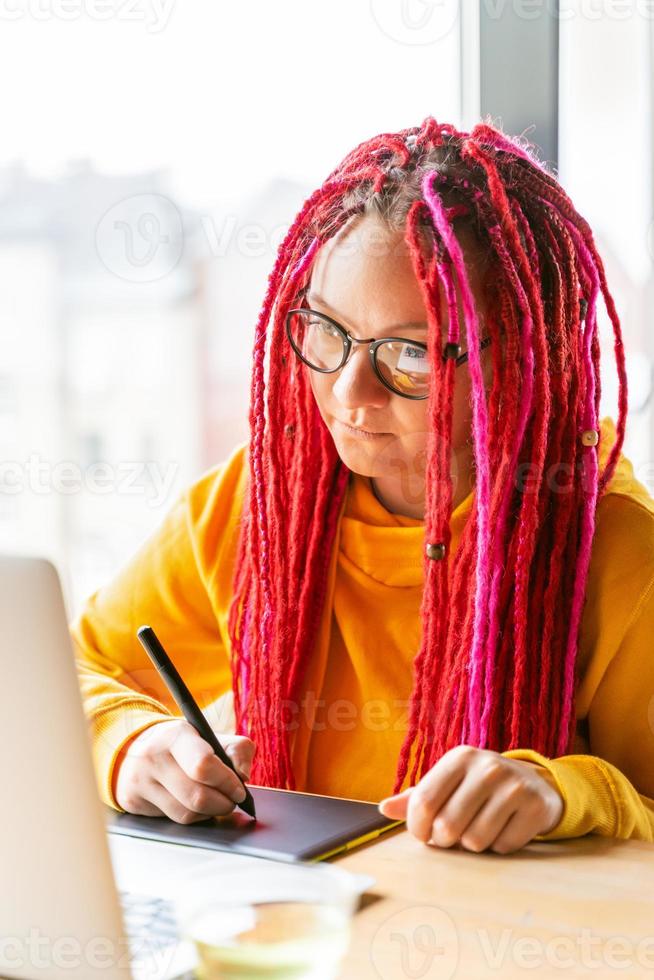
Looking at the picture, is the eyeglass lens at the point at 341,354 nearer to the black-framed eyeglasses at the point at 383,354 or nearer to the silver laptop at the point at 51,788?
the black-framed eyeglasses at the point at 383,354

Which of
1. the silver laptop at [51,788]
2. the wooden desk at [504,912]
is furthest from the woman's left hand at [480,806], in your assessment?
the silver laptop at [51,788]

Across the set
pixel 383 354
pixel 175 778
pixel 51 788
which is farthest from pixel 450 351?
pixel 51 788

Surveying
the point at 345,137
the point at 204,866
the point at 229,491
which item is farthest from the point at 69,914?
the point at 345,137

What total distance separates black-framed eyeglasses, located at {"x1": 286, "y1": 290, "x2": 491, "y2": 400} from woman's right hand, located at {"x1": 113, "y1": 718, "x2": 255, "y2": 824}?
0.38 m

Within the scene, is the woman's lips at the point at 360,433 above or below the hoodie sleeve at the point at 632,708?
above

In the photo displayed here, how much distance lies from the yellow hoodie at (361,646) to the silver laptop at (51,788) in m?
0.36

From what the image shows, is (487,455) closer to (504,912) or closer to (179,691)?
(179,691)

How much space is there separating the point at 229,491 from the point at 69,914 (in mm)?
848

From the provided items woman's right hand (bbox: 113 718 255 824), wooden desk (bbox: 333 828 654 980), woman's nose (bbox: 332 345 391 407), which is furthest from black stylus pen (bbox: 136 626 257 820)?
woman's nose (bbox: 332 345 391 407)

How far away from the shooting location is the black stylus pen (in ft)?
3.20

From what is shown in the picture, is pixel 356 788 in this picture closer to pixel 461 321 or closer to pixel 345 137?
pixel 461 321

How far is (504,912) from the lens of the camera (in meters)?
0.76

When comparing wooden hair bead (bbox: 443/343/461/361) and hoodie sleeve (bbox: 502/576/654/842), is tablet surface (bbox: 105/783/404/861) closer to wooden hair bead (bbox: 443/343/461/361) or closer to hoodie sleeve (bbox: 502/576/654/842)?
hoodie sleeve (bbox: 502/576/654/842)

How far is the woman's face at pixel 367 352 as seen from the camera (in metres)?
1.13
